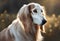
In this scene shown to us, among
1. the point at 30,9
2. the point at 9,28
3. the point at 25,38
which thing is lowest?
the point at 25,38

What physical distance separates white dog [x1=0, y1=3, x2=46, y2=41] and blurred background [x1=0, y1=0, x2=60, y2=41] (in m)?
0.20

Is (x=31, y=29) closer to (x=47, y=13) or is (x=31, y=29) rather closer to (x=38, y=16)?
(x=38, y=16)

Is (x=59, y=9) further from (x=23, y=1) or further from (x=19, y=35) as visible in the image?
(x=19, y=35)

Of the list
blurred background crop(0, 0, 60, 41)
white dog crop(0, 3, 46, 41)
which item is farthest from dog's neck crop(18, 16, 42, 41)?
blurred background crop(0, 0, 60, 41)

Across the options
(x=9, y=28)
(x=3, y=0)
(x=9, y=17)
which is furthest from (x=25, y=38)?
(x=3, y=0)

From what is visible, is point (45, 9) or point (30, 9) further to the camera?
point (45, 9)

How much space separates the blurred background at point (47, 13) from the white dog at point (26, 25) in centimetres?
20

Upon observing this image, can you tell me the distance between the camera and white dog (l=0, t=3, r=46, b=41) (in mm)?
1864

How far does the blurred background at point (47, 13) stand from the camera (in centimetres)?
211

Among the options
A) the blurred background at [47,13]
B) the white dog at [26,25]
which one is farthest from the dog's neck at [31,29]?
the blurred background at [47,13]

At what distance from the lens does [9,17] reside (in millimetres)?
2123

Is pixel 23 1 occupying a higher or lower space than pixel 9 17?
higher

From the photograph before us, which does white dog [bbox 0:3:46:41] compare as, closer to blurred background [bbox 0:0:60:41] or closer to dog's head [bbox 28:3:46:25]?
dog's head [bbox 28:3:46:25]

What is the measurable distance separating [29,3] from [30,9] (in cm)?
17
